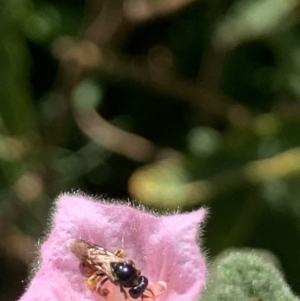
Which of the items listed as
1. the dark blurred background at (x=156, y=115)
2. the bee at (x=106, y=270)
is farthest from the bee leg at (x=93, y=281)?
the dark blurred background at (x=156, y=115)

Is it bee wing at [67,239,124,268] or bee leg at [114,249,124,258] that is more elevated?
bee leg at [114,249,124,258]

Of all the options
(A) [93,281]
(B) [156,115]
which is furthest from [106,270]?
(B) [156,115]

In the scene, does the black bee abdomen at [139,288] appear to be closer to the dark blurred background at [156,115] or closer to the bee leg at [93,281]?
the bee leg at [93,281]

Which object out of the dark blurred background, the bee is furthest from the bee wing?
the dark blurred background

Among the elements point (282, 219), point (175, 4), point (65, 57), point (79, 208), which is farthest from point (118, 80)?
point (79, 208)

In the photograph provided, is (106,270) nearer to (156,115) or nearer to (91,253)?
(91,253)

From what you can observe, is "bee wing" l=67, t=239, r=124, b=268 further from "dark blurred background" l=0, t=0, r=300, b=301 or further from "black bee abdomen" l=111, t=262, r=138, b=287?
"dark blurred background" l=0, t=0, r=300, b=301

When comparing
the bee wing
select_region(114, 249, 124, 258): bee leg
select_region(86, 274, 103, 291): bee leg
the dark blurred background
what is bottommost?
select_region(86, 274, 103, 291): bee leg
